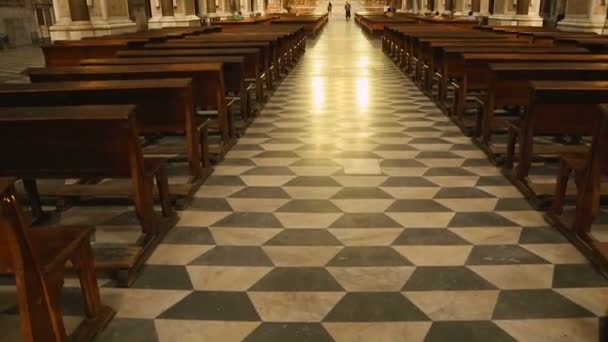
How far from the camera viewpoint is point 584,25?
1098 cm

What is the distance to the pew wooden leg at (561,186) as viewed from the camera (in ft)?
11.8

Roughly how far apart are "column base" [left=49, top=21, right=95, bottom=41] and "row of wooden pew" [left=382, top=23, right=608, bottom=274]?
7110 mm

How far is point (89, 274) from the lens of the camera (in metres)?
2.57

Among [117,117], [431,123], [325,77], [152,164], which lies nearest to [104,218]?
[152,164]

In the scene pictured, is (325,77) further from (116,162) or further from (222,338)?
(222,338)

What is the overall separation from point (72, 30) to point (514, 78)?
355 inches

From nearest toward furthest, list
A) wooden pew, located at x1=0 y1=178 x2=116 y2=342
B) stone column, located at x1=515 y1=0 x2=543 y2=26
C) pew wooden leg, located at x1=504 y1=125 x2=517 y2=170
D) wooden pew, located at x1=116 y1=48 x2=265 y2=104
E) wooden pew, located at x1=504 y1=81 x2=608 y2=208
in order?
1. wooden pew, located at x1=0 y1=178 x2=116 y2=342
2. wooden pew, located at x1=504 y1=81 x2=608 y2=208
3. pew wooden leg, located at x1=504 y1=125 x2=517 y2=170
4. wooden pew, located at x1=116 y1=48 x2=265 y2=104
5. stone column, located at x1=515 y1=0 x2=543 y2=26

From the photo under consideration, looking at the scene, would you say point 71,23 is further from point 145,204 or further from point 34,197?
point 145,204

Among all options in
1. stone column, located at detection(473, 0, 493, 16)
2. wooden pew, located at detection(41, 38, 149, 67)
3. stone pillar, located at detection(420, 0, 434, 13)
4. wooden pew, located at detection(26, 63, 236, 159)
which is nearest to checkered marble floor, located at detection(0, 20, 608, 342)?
wooden pew, located at detection(26, 63, 236, 159)

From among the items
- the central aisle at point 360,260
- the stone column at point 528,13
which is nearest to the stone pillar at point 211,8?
the stone column at point 528,13

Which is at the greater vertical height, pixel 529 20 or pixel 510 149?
pixel 529 20

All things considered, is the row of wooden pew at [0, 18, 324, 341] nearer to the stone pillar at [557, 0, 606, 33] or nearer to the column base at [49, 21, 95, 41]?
the column base at [49, 21, 95, 41]

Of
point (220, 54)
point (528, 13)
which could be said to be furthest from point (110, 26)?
point (528, 13)

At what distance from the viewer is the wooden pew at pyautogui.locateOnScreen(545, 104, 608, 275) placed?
3115 mm
